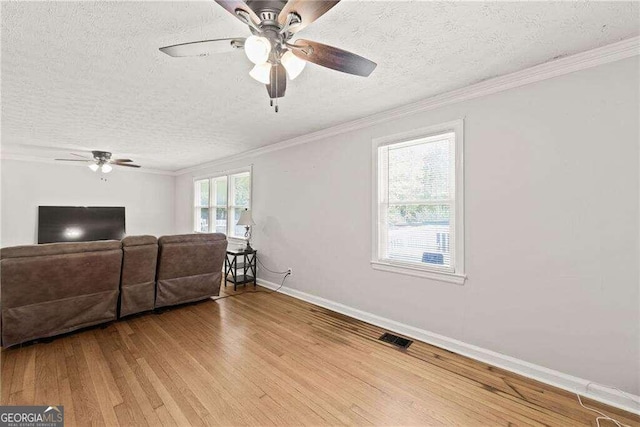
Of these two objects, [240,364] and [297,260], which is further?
[297,260]

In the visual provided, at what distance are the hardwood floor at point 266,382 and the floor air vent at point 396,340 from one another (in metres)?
0.09

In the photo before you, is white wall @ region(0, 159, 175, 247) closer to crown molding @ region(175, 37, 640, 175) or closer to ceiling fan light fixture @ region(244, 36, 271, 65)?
crown molding @ region(175, 37, 640, 175)

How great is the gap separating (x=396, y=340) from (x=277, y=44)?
276 centimetres

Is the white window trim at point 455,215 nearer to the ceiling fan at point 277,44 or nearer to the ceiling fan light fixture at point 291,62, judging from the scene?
the ceiling fan at point 277,44

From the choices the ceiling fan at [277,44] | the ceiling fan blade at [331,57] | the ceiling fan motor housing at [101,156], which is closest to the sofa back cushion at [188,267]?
the ceiling fan at [277,44]

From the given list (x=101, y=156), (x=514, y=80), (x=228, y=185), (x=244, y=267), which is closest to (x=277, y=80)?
(x=514, y=80)

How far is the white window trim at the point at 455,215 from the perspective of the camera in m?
2.49

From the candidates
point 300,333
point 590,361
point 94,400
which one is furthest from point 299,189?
point 590,361

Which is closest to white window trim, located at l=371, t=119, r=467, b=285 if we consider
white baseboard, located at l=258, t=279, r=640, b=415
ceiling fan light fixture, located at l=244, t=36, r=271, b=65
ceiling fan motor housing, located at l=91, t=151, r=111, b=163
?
white baseboard, located at l=258, t=279, r=640, b=415

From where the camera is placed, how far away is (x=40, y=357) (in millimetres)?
2320

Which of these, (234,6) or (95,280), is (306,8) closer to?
(234,6)

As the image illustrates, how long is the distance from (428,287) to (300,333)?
1.44 m

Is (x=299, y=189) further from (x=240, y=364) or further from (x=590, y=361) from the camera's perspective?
(x=590, y=361)

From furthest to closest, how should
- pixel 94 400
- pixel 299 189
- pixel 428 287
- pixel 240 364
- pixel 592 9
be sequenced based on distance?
1. pixel 299 189
2. pixel 428 287
3. pixel 240 364
4. pixel 94 400
5. pixel 592 9
